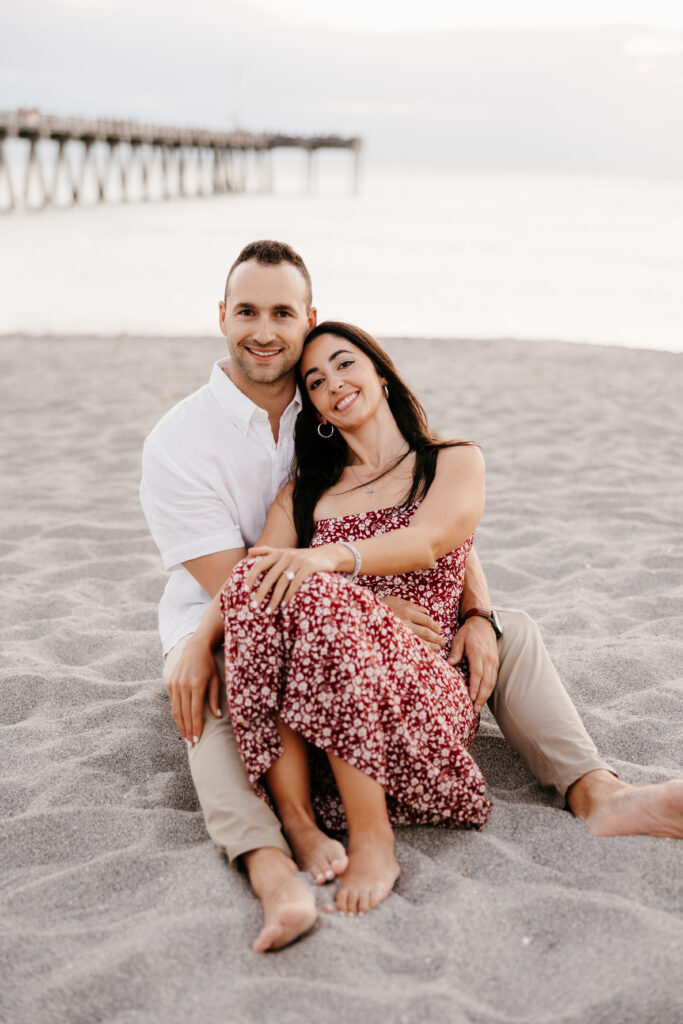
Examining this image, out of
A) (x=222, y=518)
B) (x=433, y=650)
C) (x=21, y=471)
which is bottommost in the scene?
(x=21, y=471)

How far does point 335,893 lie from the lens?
2025 millimetres

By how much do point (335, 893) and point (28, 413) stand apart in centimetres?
597

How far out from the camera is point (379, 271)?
20.5 metres

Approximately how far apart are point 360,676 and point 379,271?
758 inches

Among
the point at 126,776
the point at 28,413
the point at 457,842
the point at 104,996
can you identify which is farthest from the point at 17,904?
the point at 28,413

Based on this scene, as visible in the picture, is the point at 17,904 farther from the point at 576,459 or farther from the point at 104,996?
the point at 576,459

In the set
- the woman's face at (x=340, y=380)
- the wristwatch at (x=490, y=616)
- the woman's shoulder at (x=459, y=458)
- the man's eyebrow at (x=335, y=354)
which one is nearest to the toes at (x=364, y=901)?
the wristwatch at (x=490, y=616)

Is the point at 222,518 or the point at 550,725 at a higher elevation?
the point at 222,518

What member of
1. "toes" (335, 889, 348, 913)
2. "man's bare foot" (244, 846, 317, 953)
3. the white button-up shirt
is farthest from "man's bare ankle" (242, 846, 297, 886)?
the white button-up shirt

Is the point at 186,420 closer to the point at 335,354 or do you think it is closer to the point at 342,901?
the point at 335,354

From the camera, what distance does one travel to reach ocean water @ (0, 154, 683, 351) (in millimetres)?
14276

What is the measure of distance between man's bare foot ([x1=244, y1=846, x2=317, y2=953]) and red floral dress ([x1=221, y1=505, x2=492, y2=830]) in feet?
0.66

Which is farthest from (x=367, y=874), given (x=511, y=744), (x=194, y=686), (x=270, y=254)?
(x=270, y=254)

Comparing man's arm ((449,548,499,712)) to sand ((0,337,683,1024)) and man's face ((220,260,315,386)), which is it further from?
man's face ((220,260,315,386))
